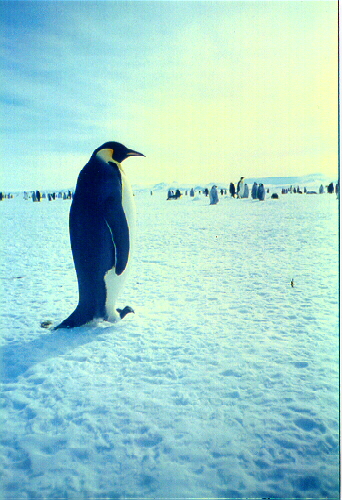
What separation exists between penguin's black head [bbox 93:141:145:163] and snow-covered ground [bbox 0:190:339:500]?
49.0 inches

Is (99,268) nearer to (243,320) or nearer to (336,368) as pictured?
(243,320)

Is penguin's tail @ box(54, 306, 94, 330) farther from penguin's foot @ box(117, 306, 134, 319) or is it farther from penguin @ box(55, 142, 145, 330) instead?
penguin's foot @ box(117, 306, 134, 319)

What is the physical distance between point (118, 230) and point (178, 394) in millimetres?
1179

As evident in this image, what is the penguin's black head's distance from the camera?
2418mm

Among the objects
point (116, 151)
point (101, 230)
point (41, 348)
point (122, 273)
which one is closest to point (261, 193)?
point (116, 151)

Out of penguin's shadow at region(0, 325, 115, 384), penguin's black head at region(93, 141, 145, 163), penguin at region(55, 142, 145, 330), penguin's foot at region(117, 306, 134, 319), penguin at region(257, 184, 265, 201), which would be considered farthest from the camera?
penguin at region(257, 184, 265, 201)

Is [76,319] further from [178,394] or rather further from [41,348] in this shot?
[178,394]

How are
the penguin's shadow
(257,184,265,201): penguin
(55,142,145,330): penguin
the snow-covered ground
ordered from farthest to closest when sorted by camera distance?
(257,184,265,201): penguin < (55,142,145,330): penguin < the penguin's shadow < the snow-covered ground

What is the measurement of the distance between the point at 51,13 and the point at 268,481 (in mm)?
3170

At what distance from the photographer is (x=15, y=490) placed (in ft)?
4.52

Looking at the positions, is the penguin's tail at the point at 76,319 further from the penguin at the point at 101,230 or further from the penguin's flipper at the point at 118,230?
the penguin's flipper at the point at 118,230

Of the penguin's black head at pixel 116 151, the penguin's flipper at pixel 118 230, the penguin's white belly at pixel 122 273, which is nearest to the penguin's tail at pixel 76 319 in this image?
the penguin's white belly at pixel 122 273

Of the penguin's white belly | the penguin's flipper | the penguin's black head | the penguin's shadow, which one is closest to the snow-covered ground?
the penguin's shadow

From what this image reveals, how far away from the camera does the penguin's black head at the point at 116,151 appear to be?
95.2 inches
